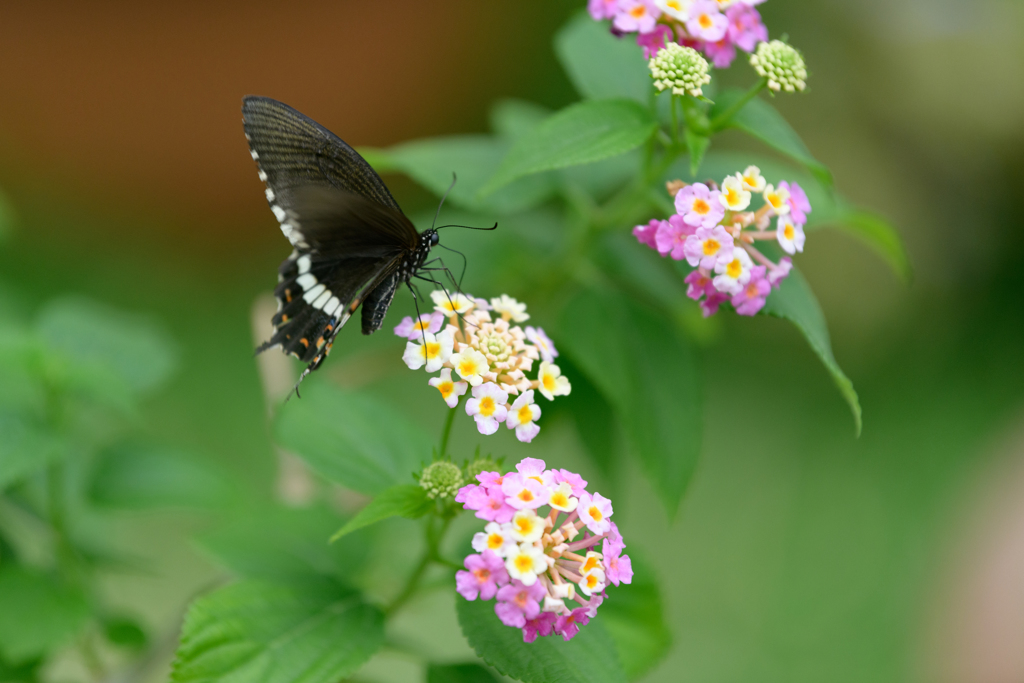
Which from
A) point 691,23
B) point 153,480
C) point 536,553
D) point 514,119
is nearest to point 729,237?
point 691,23

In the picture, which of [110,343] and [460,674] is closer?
[460,674]

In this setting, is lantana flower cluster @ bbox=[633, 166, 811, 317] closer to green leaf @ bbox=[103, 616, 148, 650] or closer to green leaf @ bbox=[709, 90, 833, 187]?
green leaf @ bbox=[709, 90, 833, 187]

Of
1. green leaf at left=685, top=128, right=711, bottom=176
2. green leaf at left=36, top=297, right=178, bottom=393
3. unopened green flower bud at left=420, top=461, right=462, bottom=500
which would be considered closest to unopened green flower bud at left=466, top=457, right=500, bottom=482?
unopened green flower bud at left=420, top=461, right=462, bottom=500

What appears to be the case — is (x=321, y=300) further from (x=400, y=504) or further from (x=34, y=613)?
(x=34, y=613)

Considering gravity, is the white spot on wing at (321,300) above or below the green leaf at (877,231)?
above

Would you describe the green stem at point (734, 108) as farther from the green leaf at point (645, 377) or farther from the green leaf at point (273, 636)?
the green leaf at point (273, 636)

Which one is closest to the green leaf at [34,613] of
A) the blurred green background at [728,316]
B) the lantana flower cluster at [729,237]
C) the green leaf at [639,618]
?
the green leaf at [639,618]
